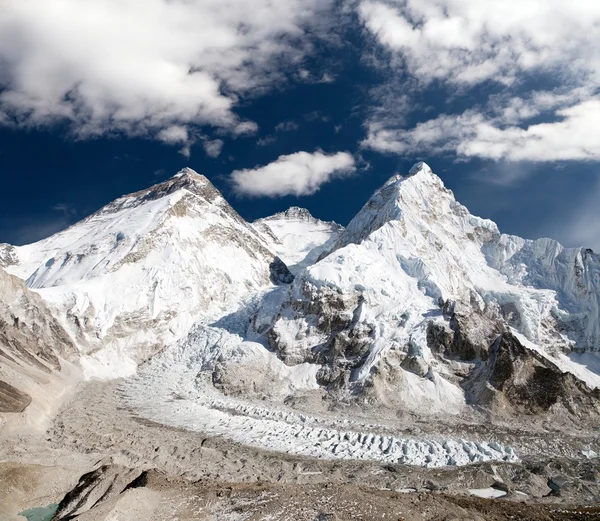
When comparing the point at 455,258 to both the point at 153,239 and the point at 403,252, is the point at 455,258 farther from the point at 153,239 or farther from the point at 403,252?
the point at 153,239

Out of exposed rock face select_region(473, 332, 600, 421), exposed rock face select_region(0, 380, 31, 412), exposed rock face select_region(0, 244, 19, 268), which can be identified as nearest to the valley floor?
exposed rock face select_region(0, 380, 31, 412)

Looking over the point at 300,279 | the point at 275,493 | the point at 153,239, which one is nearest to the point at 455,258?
the point at 300,279

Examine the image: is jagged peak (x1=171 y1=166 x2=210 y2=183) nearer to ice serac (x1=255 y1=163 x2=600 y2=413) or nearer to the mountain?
ice serac (x1=255 y1=163 x2=600 y2=413)

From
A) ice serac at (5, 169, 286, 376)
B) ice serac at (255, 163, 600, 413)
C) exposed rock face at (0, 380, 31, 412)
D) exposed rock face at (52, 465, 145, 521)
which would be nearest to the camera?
exposed rock face at (52, 465, 145, 521)

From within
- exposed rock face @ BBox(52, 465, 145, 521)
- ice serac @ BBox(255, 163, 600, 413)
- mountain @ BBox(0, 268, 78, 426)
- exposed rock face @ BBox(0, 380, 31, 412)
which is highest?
ice serac @ BBox(255, 163, 600, 413)

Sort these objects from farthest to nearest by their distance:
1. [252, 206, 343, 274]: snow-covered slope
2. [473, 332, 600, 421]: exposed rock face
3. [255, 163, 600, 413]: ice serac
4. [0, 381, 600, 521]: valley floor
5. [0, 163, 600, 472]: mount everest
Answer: [252, 206, 343, 274]: snow-covered slope < [255, 163, 600, 413]: ice serac < [473, 332, 600, 421]: exposed rock face < [0, 163, 600, 472]: mount everest < [0, 381, 600, 521]: valley floor

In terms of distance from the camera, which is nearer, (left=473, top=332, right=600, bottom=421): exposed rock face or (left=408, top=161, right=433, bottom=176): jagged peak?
(left=473, top=332, right=600, bottom=421): exposed rock face

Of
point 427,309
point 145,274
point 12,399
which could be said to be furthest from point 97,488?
point 145,274
